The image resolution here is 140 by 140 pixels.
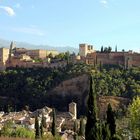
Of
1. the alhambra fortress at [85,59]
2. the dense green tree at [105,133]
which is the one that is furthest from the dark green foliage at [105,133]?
the alhambra fortress at [85,59]

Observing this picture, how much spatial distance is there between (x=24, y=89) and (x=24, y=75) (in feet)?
14.5

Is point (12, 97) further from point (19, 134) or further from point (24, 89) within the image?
point (19, 134)

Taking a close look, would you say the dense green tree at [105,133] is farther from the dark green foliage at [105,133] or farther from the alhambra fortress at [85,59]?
the alhambra fortress at [85,59]

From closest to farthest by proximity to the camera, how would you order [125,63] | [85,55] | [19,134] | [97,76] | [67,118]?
[19,134], [67,118], [97,76], [125,63], [85,55]

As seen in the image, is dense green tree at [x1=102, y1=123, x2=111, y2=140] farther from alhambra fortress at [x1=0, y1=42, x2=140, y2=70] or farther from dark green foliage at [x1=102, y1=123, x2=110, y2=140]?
alhambra fortress at [x1=0, y1=42, x2=140, y2=70]

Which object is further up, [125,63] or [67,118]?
[125,63]

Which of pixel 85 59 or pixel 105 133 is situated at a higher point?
pixel 85 59

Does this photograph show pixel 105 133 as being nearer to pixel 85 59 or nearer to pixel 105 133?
pixel 105 133

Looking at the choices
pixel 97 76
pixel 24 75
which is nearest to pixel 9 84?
pixel 24 75

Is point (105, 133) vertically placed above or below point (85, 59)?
below

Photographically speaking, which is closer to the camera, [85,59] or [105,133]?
[105,133]

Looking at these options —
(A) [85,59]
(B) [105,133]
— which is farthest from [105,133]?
(A) [85,59]

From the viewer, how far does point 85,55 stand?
10719 cm

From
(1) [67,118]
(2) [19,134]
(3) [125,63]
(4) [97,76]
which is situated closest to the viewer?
(2) [19,134]
